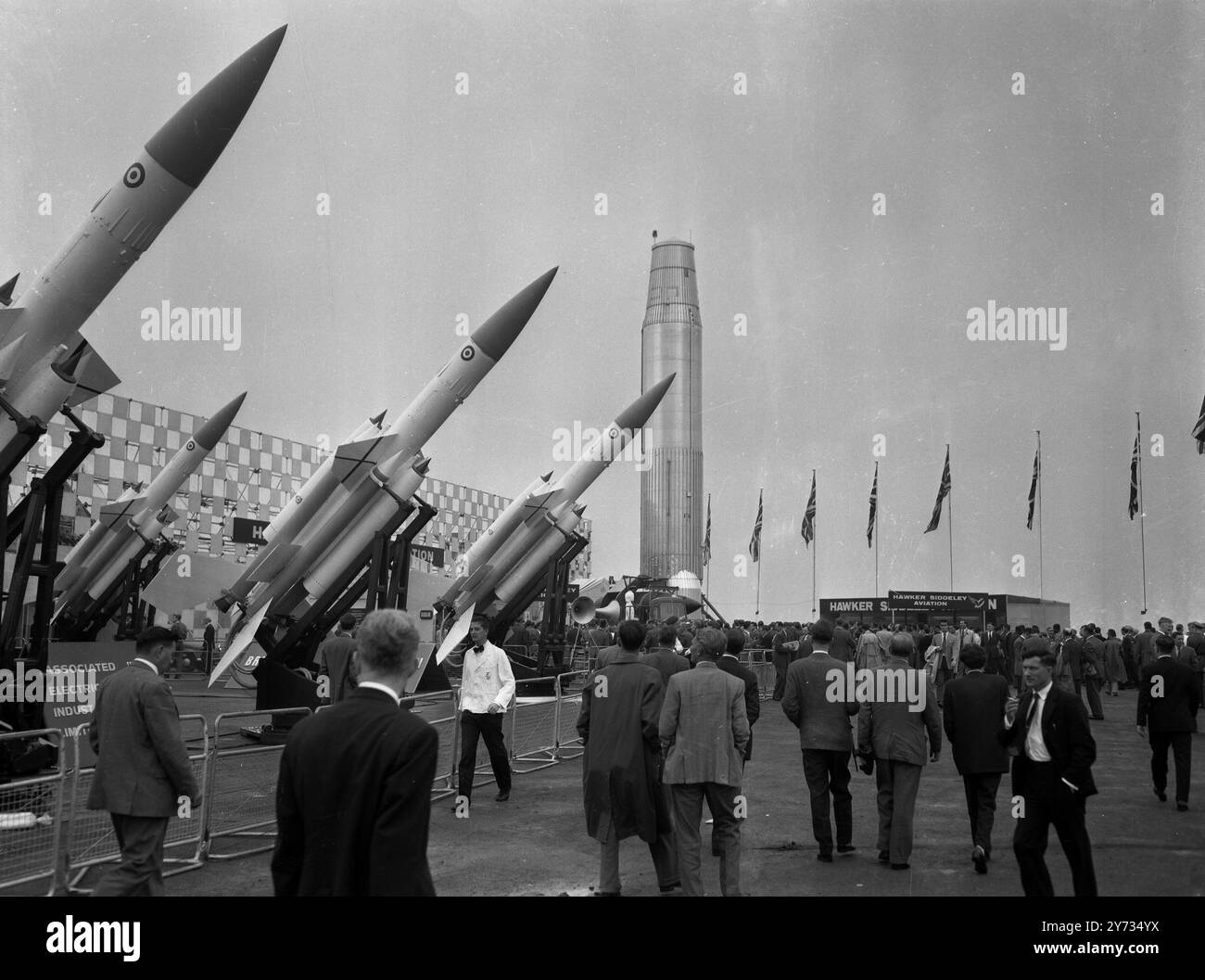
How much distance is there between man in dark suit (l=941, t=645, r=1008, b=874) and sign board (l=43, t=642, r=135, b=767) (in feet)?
30.7

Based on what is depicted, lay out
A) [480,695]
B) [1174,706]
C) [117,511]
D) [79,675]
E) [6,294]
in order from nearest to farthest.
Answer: [480,695] → [1174,706] → [6,294] → [79,675] → [117,511]

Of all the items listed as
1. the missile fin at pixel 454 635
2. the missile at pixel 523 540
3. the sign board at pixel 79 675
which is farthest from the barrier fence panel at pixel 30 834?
the missile at pixel 523 540

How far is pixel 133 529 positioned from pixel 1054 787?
660 inches

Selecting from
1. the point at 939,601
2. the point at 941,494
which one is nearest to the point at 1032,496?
the point at 941,494

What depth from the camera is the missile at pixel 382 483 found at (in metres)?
14.3

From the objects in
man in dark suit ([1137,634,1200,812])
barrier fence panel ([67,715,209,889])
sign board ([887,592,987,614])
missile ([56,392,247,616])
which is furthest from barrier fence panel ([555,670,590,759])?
sign board ([887,592,987,614])

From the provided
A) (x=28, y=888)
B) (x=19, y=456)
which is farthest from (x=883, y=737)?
(x=19, y=456)

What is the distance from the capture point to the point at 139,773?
16.8 feet

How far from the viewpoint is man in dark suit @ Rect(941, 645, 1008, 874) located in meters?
7.03

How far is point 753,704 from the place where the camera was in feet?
28.3

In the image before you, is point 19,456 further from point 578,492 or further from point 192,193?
point 578,492

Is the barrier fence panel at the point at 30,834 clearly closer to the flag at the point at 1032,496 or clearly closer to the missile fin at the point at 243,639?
the missile fin at the point at 243,639

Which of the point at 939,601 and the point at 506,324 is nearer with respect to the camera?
the point at 506,324

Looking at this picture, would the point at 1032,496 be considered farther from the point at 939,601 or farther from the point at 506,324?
the point at 506,324
